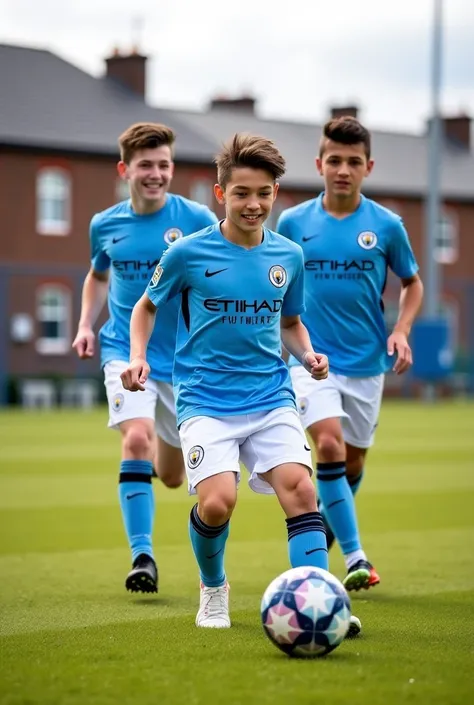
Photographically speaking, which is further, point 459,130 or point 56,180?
point 459,130

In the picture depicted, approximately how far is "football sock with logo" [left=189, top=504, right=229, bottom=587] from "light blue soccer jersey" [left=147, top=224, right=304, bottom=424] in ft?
1.71

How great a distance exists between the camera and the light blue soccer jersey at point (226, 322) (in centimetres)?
671

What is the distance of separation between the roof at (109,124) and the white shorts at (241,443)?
29751mm

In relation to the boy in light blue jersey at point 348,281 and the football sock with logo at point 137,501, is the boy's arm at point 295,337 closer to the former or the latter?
the boy in light blue jersey at point 348,281

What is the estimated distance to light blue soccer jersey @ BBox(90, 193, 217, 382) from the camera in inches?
343

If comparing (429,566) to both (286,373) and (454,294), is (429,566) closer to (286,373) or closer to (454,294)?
(286,373)

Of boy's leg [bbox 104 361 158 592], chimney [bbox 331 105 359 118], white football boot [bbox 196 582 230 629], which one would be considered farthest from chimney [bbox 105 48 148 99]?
white football boot [bbox 196 582 230 629]

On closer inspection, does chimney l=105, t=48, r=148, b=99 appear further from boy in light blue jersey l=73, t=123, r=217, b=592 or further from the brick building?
boy in light blue jersey l=73, t=123, r=217, b=592

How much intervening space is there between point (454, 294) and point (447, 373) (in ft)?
53.6

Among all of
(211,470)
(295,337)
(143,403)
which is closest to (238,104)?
(143,403)

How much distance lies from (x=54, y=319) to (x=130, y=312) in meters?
35.9

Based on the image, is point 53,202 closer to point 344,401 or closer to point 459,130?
point 459,130

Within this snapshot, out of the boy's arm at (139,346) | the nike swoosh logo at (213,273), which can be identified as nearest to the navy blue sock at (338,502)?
the boy's arm at (139,346)

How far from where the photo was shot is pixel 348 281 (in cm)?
873
